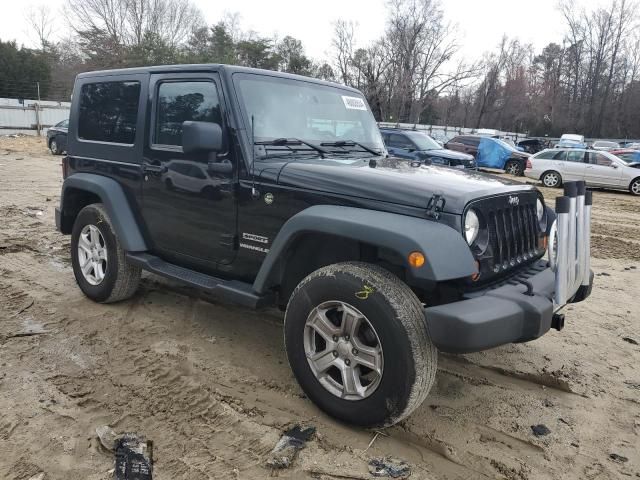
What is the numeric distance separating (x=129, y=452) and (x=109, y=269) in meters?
2.16

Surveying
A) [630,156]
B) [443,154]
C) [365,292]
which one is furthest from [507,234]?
[630,156]

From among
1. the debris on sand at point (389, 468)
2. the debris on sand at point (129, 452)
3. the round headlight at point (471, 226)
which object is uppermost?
the round headlight at point (471, 226)

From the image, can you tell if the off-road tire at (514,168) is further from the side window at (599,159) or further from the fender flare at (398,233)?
the fender flare at (398,233)

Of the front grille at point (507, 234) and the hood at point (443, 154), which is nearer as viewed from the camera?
the front grille at point (507, 234)

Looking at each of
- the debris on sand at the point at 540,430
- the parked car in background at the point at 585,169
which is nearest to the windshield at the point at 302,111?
the debris on sand at the point at 540,430

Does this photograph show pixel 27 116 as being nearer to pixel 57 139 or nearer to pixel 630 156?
pixel 57 139

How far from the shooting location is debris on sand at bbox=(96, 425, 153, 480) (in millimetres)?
2459

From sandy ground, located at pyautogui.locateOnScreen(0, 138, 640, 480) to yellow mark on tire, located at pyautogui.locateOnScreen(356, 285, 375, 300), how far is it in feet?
2.70

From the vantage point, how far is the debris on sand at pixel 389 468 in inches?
100

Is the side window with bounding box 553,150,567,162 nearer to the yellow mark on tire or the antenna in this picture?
the antenna

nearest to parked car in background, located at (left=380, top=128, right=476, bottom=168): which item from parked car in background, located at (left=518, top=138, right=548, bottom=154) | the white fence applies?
parked car in background, located at (left=518, top=138, right=548, bottom=154)

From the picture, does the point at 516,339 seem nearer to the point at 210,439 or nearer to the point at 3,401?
the point at 210,439

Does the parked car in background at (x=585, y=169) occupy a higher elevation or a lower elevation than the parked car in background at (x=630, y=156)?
lower

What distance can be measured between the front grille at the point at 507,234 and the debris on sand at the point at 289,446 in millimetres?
1337
